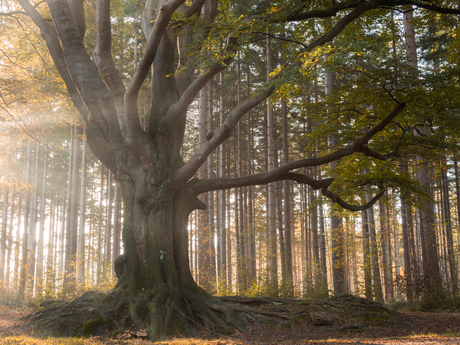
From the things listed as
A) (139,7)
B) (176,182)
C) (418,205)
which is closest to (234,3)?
(139,7)

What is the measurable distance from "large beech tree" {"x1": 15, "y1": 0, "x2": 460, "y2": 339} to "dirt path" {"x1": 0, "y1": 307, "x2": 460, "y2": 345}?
0.60m

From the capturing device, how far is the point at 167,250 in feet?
22.7

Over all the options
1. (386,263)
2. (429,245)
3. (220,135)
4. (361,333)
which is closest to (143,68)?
(220,135)

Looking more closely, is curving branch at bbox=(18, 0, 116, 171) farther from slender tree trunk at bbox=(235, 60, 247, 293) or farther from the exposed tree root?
slender tree trunk at bbox=(235, 60, 247, 293)

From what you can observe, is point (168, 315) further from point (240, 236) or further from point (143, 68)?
point (240, 236)

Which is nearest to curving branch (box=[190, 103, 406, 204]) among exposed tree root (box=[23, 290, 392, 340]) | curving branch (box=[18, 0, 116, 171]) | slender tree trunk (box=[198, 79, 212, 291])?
curving branch (box=[18, 0, 116, 171])

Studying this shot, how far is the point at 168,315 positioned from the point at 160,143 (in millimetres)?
3847

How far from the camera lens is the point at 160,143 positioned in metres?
7.71

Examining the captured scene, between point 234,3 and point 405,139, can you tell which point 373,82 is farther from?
point 234,3

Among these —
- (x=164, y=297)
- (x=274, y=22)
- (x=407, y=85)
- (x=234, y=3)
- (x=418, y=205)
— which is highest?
(x=234, y=3)

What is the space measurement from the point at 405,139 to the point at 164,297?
289 inches

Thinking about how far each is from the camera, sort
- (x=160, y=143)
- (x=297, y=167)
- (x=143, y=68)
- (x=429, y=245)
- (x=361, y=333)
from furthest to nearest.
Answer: (x=429, y=245), (x=160, y=143), (x=297, y=167), (x=361, y=333), (x=143, y=68)

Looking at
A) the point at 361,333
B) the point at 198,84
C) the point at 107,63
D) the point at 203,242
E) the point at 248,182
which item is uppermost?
the point at 107,63

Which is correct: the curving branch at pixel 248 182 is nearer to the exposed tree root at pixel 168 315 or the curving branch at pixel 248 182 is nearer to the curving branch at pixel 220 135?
the curving branch at pixel 220 135
